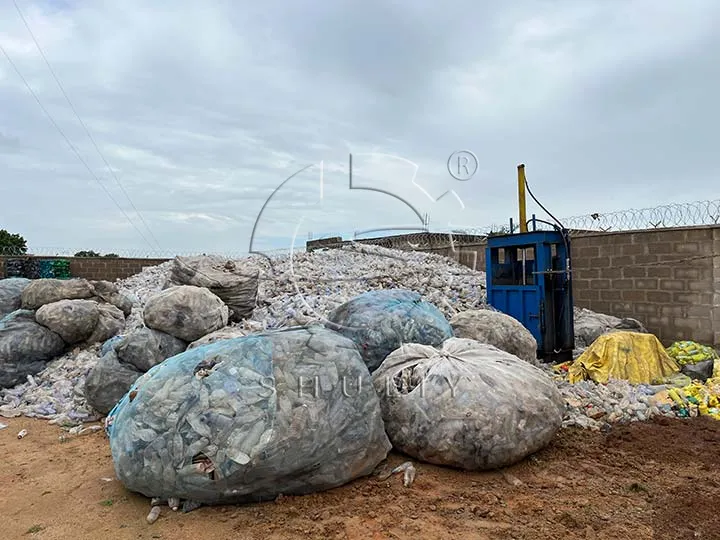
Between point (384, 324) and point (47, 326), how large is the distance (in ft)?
12.5

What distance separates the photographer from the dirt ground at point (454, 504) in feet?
7.34

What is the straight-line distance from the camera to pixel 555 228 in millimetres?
5453

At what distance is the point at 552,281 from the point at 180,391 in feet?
13.8

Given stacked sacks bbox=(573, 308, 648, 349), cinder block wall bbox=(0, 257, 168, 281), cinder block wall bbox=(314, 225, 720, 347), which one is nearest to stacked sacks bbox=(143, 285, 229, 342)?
stacked sacks bbox=(573, 308, 648, 349)

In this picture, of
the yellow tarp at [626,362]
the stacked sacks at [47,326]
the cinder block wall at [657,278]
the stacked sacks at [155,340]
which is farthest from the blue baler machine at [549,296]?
the stacked sacks at [47,326]

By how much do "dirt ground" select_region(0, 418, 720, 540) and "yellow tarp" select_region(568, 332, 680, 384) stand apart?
124 centimetres

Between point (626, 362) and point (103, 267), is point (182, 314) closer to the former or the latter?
point (626, 362)

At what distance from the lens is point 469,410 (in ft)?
9.09

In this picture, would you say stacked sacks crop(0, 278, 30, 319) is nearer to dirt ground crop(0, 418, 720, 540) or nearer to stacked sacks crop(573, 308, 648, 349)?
dirt ground crop(0, 418, 720, 540)

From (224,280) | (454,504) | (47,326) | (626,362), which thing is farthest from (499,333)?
(47,326)

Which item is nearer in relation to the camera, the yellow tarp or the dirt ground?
the dirt ground

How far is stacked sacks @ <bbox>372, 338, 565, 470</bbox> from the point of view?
2.77m

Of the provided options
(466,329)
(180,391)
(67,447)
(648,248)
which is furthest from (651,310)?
(67,447)

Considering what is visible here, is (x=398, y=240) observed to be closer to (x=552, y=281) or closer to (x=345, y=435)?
(x=552, y=281)
